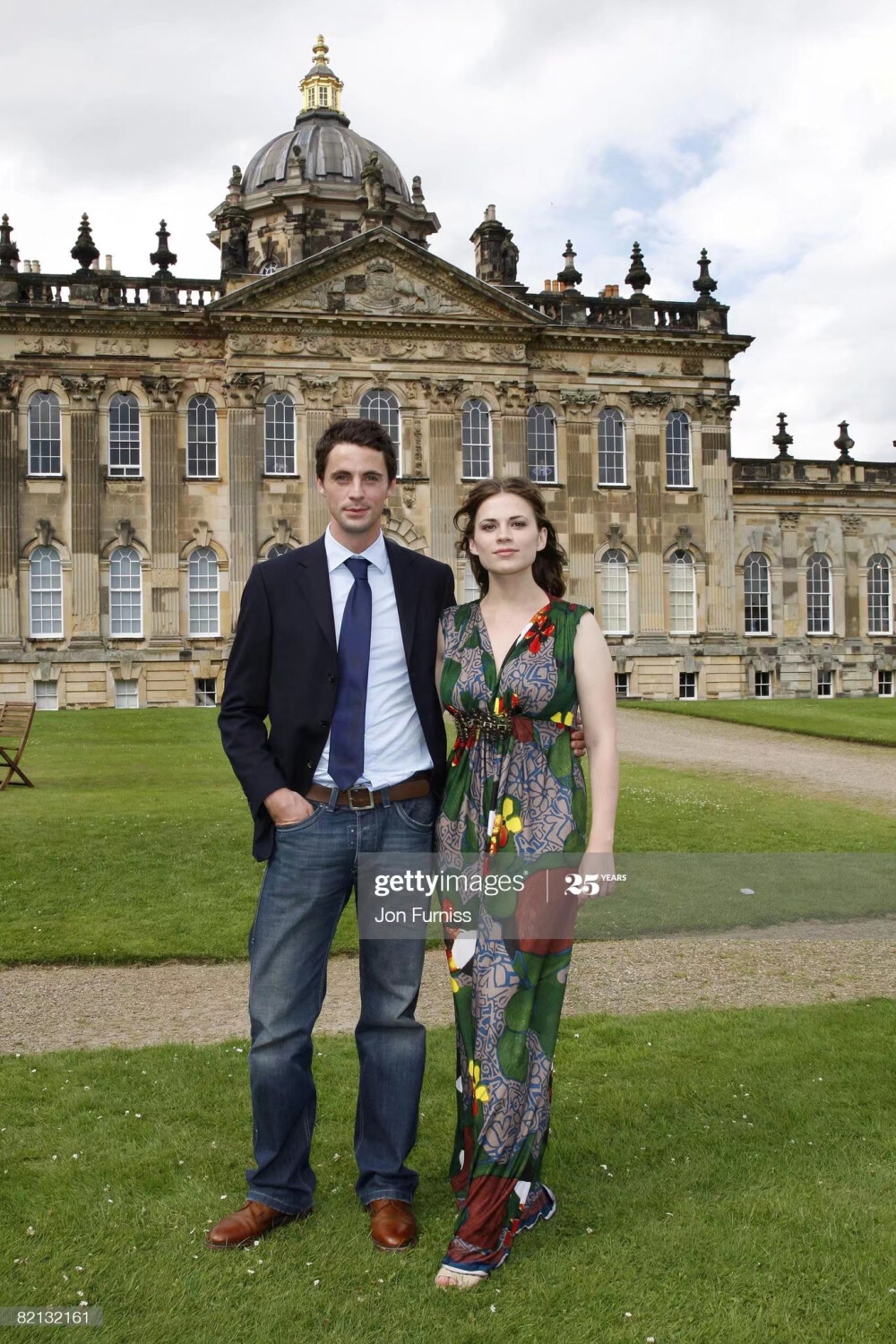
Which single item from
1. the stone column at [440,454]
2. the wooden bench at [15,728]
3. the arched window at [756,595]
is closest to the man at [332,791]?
the wooden bench at [15,728]

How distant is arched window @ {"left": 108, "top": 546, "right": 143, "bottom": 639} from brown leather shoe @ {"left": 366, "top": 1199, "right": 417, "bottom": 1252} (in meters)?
33.3

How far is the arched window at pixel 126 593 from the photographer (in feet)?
120

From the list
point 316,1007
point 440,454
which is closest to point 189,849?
point 316,1007

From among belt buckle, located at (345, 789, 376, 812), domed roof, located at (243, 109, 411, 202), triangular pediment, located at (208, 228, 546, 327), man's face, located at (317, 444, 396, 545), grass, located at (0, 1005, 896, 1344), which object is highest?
domed roof, located at (243, 109, 411, 202)

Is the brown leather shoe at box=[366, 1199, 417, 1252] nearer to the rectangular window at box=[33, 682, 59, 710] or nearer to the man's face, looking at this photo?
the man's face

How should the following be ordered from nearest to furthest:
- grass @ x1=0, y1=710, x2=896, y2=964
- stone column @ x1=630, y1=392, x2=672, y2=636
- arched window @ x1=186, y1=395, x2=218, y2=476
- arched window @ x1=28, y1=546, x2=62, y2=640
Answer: grass @ x1=0, y1=710, x2=896, y2=964 < arched window @ x1=28, y1=546, x2=62, y2=640 < arched window @ x1=186, y1=395, x2=218, y2=476 < stone column @ x1=630, y1=392, x2=672, y2=636

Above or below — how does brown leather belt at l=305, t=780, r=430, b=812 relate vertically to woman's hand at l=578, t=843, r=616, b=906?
above

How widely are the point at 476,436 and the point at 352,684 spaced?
34291mm

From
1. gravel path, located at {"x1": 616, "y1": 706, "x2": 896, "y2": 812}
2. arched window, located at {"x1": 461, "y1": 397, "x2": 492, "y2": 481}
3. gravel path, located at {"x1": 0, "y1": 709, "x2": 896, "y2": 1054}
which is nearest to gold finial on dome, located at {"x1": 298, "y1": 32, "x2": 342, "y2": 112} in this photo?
arched window, located at {"x1": 461, "y1": 397, "x2": 492, "y2": 481}

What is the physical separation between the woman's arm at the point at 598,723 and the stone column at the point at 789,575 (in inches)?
1547

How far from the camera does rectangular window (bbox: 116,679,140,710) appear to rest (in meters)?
36.2

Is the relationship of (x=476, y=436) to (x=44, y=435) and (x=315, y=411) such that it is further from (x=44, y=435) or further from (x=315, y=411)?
(x=44, y=435)

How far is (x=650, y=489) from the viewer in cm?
3919

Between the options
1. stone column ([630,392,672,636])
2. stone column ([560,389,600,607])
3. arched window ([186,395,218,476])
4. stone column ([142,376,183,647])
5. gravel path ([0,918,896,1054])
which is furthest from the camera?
stone column ([630,392,672,636])
